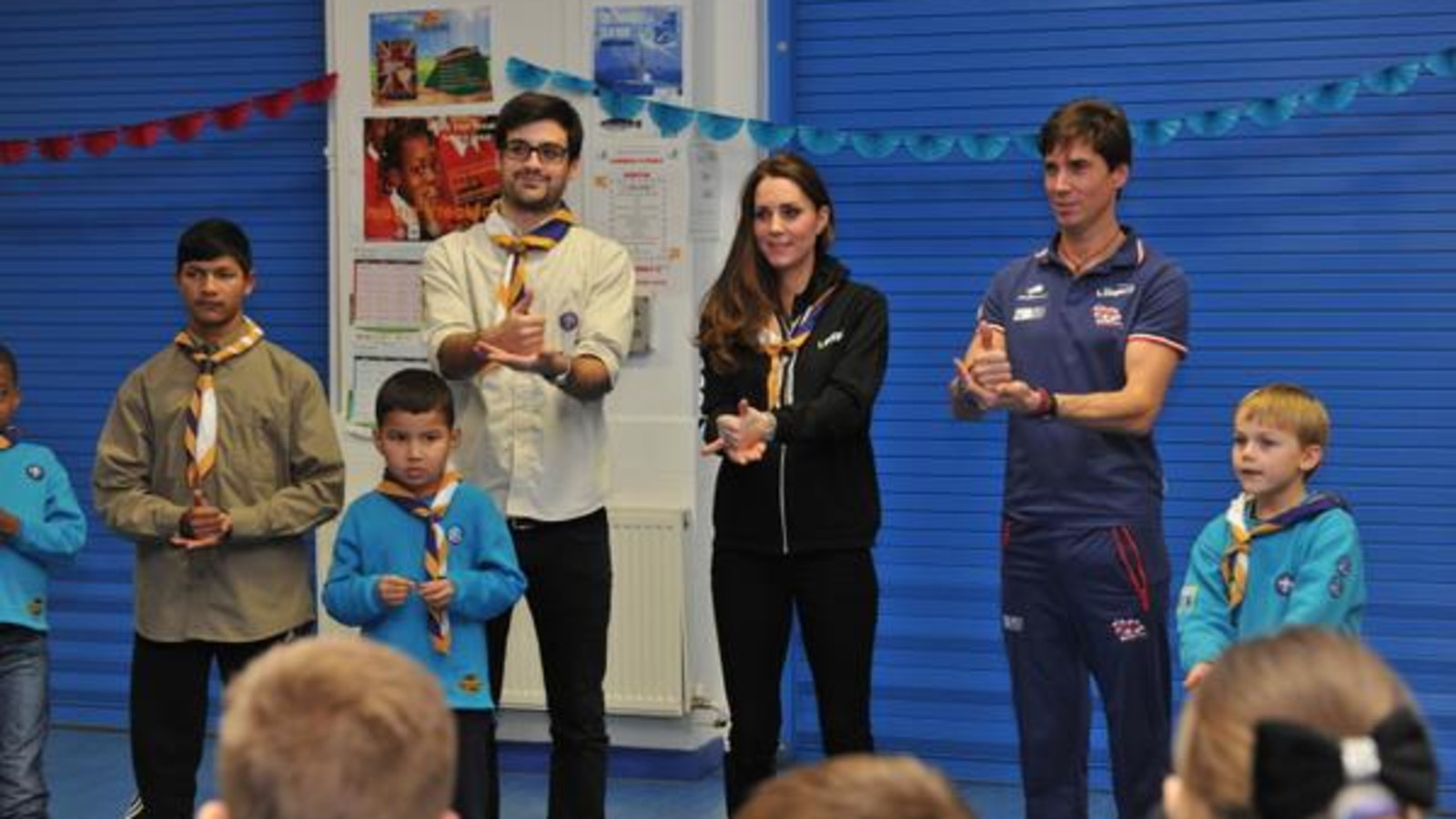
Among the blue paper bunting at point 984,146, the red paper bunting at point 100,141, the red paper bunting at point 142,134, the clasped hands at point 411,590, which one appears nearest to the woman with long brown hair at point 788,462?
the clasped hands at point 411,590

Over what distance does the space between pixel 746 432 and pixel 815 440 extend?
165 millimetres

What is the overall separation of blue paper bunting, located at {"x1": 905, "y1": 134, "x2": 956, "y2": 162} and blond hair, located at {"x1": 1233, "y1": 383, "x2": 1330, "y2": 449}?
5.31ft

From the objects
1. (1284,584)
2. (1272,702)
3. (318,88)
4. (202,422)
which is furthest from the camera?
(318,88)

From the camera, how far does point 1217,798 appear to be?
1654mm

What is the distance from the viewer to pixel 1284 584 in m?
3.65

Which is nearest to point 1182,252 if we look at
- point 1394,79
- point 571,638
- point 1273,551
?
point 1394,79

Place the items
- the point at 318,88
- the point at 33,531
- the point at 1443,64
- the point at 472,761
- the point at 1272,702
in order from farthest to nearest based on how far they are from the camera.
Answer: the point at 318,88, the point at 1443,64, the point at 33,531, the point at 472,761, the point at 1272,702

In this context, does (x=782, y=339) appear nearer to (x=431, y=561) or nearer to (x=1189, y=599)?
(x=431, y=561)

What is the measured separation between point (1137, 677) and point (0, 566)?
8.37 ft

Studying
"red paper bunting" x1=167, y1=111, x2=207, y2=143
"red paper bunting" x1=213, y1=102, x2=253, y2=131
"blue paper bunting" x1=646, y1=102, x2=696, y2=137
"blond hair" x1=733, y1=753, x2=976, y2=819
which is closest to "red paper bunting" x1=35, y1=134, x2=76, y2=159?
"red paper bunting" x1=167, y1=111, x2=207, y2=143

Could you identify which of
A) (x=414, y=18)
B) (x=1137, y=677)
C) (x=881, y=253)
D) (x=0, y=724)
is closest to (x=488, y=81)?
(x=414, y=18)

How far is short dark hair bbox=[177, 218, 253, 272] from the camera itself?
4105mm

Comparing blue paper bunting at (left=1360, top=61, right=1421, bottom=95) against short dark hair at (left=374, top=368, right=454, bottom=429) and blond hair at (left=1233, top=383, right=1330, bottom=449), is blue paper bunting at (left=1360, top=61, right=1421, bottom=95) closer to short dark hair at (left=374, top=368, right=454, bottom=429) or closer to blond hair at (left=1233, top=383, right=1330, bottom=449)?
blond hair at (left=1233, top=383, right=1330, bottom=449)

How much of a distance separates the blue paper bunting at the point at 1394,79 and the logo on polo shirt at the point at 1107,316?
4.87 feet
